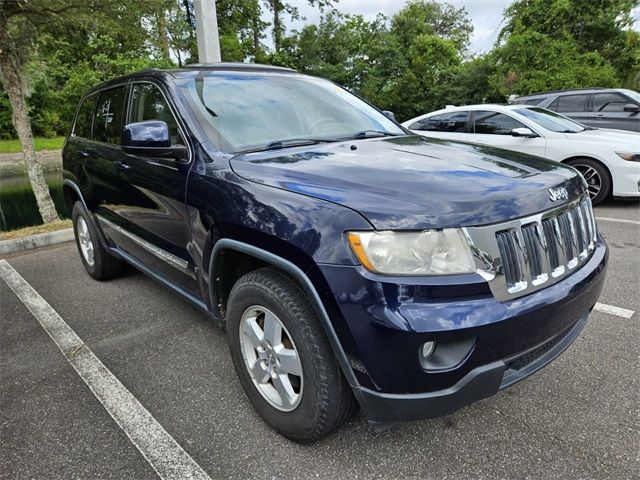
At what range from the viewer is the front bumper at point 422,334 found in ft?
4.99

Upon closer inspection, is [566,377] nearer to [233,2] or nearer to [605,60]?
[605,60]

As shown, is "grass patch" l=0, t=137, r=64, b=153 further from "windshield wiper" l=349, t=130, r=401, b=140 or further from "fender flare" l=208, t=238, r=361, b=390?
"fender flare" l=208, t=238, r=361, b=390

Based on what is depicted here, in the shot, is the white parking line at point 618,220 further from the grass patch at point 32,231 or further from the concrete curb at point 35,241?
the grass patch at point 32,231

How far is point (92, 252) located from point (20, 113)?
448 centimetres

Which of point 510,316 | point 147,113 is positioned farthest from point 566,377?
point 147,113

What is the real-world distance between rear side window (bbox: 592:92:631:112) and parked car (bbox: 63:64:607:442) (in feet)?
27.9

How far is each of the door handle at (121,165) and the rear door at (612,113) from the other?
947 centimetres

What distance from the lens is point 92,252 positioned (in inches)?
164

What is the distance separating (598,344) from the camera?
279cm

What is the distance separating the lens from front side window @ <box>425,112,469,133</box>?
283 inches

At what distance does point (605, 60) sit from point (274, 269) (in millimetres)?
23002

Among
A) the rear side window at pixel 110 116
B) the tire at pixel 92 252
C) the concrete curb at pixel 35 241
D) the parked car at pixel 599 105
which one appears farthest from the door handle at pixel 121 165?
the parked car at pixel 599 105

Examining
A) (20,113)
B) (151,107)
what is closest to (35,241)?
(20,113)

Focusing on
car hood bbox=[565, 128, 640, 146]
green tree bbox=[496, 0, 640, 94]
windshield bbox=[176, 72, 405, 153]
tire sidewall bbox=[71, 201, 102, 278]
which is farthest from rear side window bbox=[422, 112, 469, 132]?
green tree bbox=[496, 0, 640, 94]
